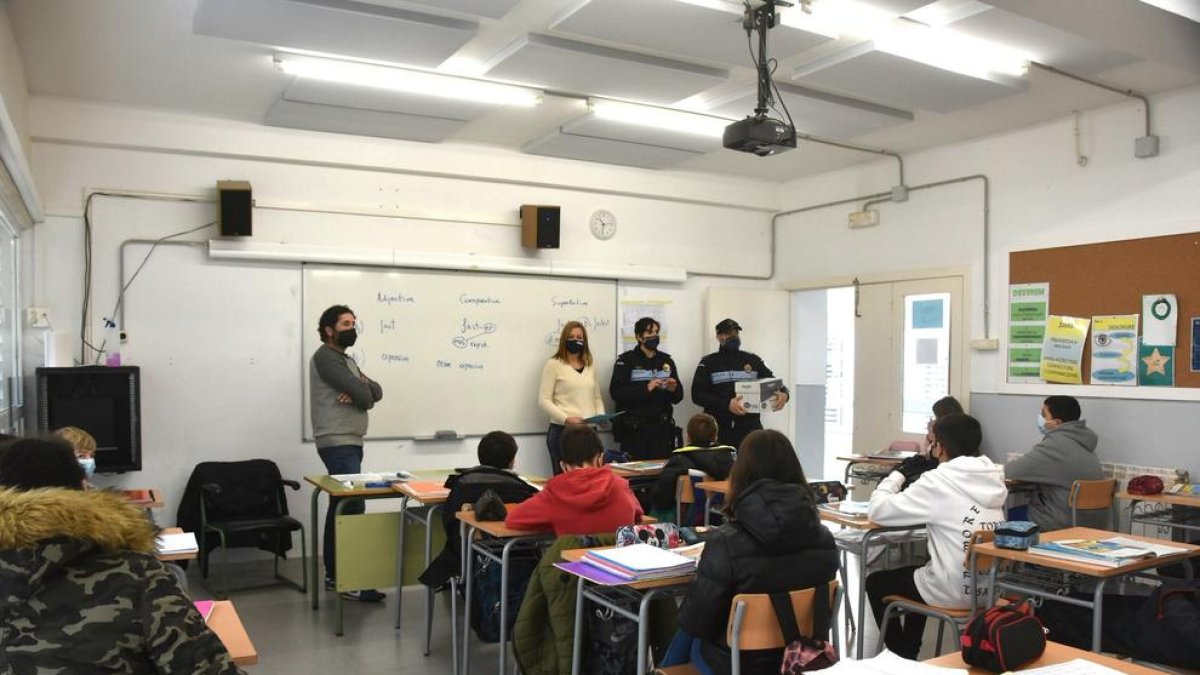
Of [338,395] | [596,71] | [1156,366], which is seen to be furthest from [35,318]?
[1156,366]

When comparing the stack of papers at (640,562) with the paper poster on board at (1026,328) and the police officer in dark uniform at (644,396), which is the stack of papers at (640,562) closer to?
the police officer in dark uniform at (644,396)

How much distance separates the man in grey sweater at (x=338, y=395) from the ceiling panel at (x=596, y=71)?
1.80 m

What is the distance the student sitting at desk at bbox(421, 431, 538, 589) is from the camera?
4066 mm

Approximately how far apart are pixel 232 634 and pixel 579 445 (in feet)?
5.39

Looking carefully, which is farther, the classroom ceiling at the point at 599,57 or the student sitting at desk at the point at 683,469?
the student sitting at desk at the point at 683,469

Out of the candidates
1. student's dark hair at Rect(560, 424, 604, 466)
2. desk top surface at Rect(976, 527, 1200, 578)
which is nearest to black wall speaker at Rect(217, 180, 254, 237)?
student's dark hair at Rect(560, 424, 604, 466)

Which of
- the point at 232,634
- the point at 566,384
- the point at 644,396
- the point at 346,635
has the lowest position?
the point at 346,635

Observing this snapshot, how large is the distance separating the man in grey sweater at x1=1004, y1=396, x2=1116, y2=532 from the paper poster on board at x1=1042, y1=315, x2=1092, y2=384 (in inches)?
28.5

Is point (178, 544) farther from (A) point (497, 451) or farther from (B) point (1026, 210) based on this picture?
(B) point (1026, 210)

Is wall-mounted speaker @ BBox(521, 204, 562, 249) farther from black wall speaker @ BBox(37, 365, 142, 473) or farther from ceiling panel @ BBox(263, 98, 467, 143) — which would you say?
black wall speaker @ BBox(37, 365, 142, 473)

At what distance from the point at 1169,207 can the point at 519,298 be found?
443 centimetres

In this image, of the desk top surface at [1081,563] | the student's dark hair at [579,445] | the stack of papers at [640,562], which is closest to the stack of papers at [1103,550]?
the desk top surface at [1081,563]

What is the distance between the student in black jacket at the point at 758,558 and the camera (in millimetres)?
2576

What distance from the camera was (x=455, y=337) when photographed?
6816mm
